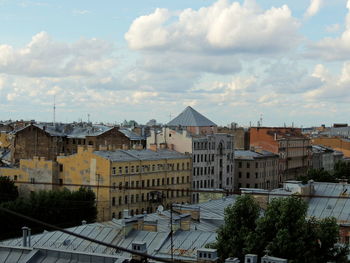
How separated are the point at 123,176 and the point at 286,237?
3668 cm

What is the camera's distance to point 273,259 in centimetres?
2505

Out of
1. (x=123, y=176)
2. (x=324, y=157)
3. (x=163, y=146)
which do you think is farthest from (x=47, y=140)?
(x=324, y=157)

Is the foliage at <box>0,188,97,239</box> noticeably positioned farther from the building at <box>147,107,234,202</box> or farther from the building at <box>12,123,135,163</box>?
the building at <box>12,123,135,163</box>

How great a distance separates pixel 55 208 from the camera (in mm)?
56094

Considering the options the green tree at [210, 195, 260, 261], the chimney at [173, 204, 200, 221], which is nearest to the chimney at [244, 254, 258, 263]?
the green tree at [210, 195, 260, 261]

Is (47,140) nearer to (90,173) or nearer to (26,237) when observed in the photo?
(90,173)

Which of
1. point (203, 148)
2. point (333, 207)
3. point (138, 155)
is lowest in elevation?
point (333, 207)

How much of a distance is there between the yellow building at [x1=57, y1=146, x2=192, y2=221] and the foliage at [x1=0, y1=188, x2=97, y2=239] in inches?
79.2

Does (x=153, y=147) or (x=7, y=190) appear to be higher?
(x=153, y=147)

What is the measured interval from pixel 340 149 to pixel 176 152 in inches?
2476

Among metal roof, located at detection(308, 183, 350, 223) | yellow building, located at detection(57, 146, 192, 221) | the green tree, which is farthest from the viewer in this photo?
yellow building, located at detection(57, 146, 192, 221)

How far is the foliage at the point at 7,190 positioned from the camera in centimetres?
6167

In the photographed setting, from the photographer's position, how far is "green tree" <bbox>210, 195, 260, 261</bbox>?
28922 mm

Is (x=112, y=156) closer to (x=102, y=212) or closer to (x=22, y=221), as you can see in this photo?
(x=102, y=212)
